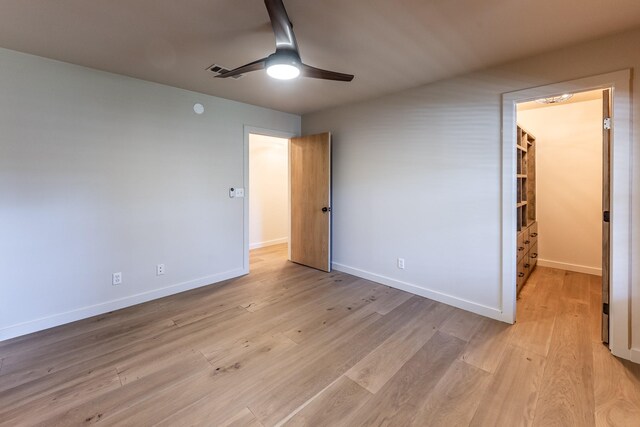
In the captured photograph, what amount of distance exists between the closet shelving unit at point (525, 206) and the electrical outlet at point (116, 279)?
14.0ft

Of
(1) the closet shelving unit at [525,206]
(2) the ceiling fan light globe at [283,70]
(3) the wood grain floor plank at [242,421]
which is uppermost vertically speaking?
(2) the ceiling fan light globe at [283,70]

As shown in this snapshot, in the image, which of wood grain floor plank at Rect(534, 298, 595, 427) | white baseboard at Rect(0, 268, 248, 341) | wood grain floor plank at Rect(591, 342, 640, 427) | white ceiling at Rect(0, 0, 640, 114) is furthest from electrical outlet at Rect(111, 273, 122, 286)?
wood grain floor plank at Rect(591, 342, 640, 427)

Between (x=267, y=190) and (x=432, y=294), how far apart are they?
3.95 meters

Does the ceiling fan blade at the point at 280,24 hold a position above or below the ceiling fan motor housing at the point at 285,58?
above

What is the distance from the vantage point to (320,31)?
202 centimetres

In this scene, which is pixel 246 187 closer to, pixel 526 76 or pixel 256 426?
pixel 256 426

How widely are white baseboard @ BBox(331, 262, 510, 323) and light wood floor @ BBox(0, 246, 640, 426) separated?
111mm

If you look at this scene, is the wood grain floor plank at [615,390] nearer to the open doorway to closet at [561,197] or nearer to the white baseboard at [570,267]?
the open doorway to closet at [561,197]

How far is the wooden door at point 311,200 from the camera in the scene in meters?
4.07

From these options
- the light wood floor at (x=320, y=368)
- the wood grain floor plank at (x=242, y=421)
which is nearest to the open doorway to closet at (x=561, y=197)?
the light wood floor at (x=320, y=368)

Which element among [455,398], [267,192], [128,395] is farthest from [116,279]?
[267,192]

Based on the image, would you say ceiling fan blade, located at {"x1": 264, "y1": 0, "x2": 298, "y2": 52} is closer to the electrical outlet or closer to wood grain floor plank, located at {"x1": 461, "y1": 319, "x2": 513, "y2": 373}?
wood grain floor plank, located at {"x1": 461, "y1": 319, "x2": 513, "y2": 373}

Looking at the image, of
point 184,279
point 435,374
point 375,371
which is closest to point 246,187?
point 184,279

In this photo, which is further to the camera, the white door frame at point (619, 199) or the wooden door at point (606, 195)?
the wooden door at point (606, 195)
